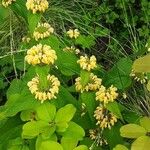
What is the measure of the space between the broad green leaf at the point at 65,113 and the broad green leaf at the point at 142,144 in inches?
11.5

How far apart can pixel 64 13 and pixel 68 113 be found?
1.62 m

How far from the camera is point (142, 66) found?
93 cm

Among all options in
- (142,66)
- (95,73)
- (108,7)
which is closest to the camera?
(142,66)

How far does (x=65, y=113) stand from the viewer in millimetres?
1285

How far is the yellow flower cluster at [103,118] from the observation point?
138 cm

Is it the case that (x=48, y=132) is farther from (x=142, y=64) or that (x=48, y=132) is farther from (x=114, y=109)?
(x=142, y=64)

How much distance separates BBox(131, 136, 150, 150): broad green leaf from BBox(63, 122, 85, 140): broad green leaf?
261 mm

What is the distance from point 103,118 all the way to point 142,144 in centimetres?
37

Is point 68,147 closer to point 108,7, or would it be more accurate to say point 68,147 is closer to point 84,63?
point 84,63

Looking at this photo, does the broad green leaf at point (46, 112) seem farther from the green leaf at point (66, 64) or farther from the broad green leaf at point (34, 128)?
the green leaf at point (66, 64)

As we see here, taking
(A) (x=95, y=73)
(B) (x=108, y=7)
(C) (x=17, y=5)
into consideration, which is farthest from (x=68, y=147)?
(B) (x=108, y=7)

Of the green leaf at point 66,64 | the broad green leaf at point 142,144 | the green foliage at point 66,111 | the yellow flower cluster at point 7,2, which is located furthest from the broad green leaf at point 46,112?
the yellow flower cluster at point 7,2

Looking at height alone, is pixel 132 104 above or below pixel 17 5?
below

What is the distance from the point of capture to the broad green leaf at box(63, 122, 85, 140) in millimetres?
1271
